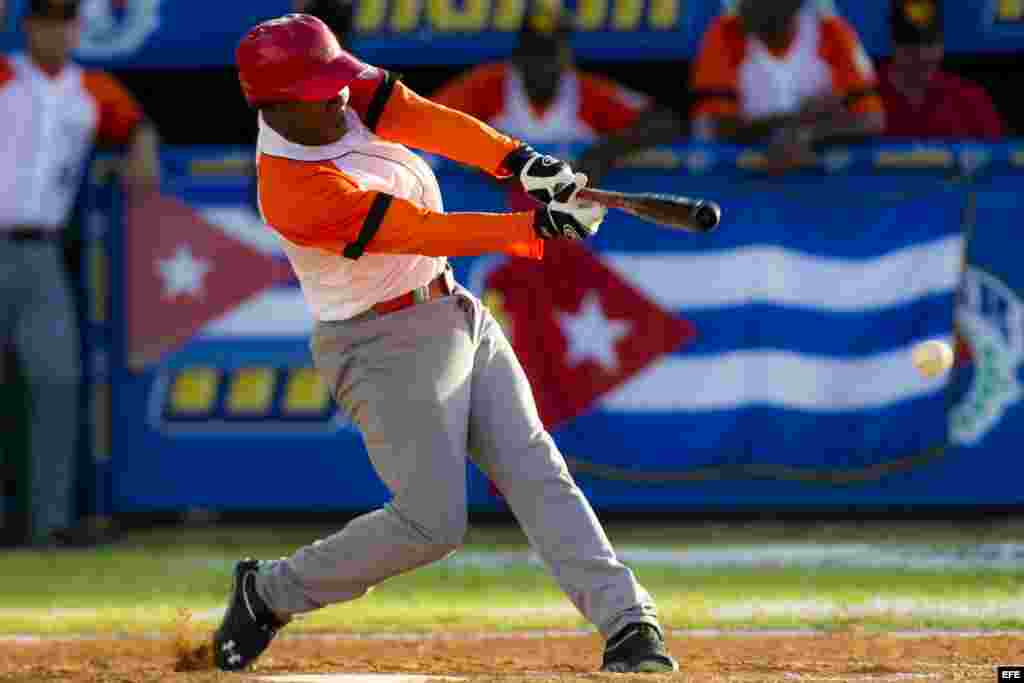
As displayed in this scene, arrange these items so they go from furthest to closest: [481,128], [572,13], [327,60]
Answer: [572,13] → [481,128] → [327,60]

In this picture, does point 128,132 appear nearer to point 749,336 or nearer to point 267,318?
point 267,318

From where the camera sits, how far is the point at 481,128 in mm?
5699

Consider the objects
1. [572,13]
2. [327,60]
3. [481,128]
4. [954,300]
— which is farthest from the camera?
[572,13]

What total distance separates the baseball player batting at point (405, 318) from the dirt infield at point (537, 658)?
29cm

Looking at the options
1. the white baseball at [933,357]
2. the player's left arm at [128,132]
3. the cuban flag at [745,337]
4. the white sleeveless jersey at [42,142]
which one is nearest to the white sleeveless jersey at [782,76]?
the cuban flag at [745,337]

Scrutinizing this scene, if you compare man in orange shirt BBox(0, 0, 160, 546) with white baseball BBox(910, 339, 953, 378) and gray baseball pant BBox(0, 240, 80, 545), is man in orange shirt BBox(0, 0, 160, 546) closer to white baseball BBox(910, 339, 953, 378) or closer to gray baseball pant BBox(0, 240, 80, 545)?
gray baseball pant BBox(0, 240, 80, 545)

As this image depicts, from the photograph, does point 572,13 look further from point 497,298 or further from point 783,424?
point 783,424

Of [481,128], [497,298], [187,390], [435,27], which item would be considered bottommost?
[187,390]

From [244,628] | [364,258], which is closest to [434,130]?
[364,258]

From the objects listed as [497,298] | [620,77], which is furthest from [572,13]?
[497,298]

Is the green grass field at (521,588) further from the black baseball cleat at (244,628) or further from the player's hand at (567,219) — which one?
the player's hand at (567,219)

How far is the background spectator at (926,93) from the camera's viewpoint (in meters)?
9.35

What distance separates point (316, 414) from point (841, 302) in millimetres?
2457

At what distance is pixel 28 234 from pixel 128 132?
67 centimetres
